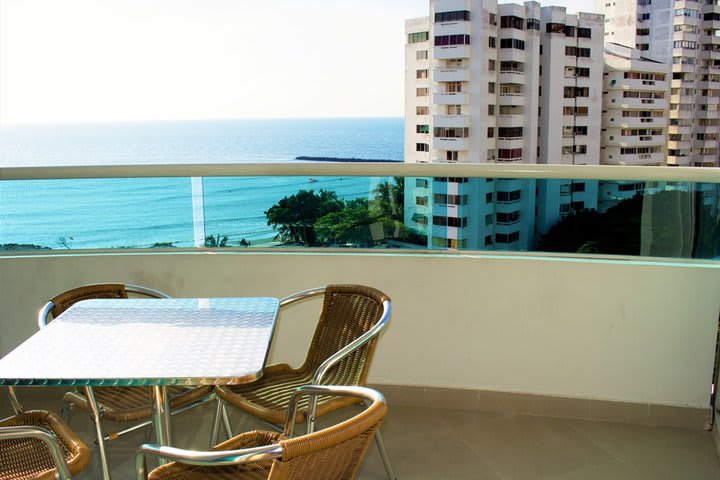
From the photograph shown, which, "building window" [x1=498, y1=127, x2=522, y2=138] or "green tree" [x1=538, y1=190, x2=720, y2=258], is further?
"building window" [x1=498, y1=127, x2=522, y2=138]

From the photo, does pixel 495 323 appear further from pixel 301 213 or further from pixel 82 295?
pixel 82 295

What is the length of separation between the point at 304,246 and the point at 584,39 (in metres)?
44.1

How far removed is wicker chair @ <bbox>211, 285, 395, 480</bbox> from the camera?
254 cm

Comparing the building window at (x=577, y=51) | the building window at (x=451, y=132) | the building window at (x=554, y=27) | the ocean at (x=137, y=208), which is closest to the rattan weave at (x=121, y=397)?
the ocean at (x=137, y=208)

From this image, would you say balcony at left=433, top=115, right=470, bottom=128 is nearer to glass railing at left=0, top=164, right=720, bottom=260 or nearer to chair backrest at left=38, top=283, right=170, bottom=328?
glass railing at left=0, top=164, right=720, bottom=260

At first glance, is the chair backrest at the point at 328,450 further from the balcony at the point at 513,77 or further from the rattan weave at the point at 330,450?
the balcony at the point at 513,77

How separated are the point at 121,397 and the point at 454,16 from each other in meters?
40.6

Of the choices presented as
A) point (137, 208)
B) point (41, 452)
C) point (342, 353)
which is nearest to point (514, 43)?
point (137, 208)

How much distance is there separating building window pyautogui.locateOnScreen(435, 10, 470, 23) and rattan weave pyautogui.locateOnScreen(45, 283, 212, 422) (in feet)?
130

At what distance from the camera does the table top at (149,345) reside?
197 centimetres

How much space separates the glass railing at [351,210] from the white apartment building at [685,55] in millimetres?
34617

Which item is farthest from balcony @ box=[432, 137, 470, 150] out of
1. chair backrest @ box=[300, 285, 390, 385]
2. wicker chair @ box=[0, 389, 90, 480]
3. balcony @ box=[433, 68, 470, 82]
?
wicker chair @ box=[0, 389, 90, 480]

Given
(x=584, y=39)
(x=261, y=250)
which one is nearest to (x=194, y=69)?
(x=584, y=39)

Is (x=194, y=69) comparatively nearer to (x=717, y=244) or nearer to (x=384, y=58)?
(x=384, y=58)
